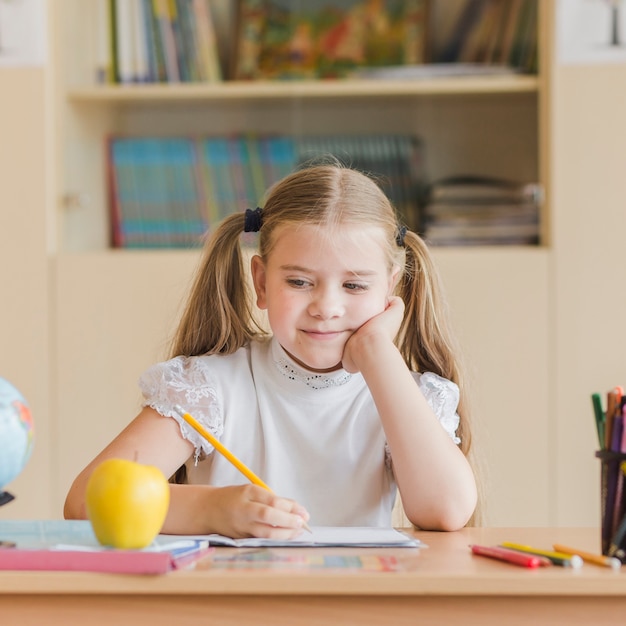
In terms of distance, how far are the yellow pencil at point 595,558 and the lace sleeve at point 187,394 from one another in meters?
0.58

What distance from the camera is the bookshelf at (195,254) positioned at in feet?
7.93

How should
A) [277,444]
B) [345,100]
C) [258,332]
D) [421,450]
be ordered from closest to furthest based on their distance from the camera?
[421,450] < [277,444] < [258,332] < [345,100]

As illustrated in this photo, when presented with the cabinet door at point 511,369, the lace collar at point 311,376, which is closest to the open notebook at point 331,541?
the lace collar at point 311,376

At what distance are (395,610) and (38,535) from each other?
0.37 metres

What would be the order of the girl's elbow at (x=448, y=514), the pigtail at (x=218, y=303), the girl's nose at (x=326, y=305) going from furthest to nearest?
1. the pigtail at (x=218, y=303)
2. the girl's nose at (x=326, y=305)
3. the girl's elbow at (x=448, y=514)

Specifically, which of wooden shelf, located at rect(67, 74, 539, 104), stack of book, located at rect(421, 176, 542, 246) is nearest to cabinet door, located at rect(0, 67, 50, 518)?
wooden shelf, located at rect(67, 74, 539, 104)

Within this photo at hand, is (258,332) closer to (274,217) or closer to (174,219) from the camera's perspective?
(274,217)

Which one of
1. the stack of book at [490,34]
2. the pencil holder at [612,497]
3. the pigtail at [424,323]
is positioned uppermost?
the stack of book at [490,34]

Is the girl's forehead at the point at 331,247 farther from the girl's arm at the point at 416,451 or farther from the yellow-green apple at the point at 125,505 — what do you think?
the yellow-green apple at the point at 125,505

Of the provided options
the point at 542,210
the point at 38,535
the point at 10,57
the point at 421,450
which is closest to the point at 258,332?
the point at 421,450

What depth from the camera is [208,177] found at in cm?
267

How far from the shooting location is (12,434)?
97 centimetres

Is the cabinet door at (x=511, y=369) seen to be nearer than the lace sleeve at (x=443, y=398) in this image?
No

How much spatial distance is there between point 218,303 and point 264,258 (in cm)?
11
